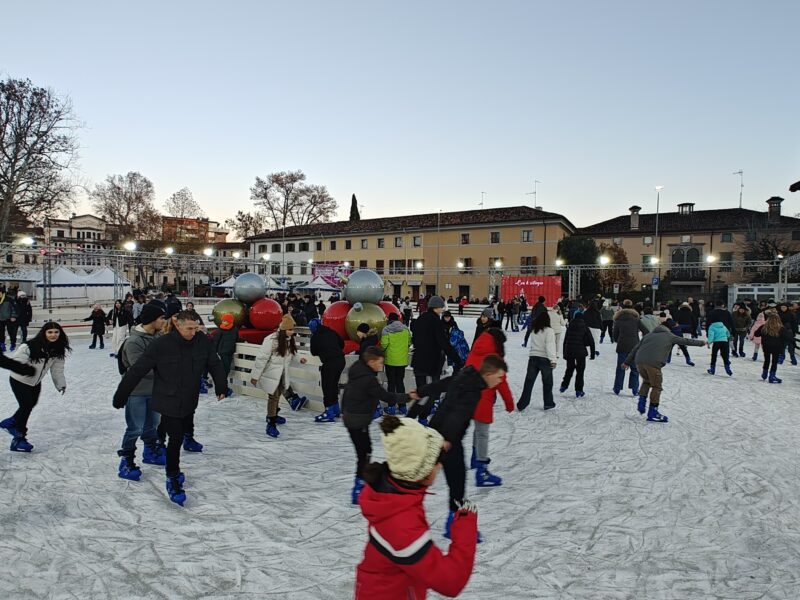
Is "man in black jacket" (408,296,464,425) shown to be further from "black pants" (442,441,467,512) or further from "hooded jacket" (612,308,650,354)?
A: "hooded jacket" (612,308,650,354)

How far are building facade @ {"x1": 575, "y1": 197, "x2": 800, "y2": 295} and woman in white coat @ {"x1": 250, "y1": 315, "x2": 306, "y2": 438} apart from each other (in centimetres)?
3913

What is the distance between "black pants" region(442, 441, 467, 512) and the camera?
3428 mm

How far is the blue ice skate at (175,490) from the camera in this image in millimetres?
4098

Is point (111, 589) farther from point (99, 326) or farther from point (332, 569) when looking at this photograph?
point (99, 326)

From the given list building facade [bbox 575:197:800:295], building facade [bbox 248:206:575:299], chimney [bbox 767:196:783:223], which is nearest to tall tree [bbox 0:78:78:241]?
building facade [bbox 248:206:575:299]

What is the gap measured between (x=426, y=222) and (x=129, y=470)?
45.3 metres

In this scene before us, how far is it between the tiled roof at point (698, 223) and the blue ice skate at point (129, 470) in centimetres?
4901

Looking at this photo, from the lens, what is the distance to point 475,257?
4556 cm

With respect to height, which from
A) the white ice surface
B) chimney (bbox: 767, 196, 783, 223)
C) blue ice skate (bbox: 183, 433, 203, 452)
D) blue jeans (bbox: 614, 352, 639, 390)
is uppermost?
chimney (bbox: 767, 196, 783, 223)

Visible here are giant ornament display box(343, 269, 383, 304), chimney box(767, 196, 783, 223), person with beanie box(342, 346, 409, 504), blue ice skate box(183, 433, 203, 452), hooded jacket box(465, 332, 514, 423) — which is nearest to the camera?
person with beanie box(342, 346, 409, 504)

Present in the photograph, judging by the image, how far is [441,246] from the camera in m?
47.2

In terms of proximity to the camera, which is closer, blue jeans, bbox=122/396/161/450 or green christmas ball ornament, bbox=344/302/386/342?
blue jeans, bbox=122/396/161/450

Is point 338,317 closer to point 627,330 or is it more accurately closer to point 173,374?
point 173,374

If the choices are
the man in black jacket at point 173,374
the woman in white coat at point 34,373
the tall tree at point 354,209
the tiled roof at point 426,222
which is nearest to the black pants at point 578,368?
the man in black jacket at point 173,374
